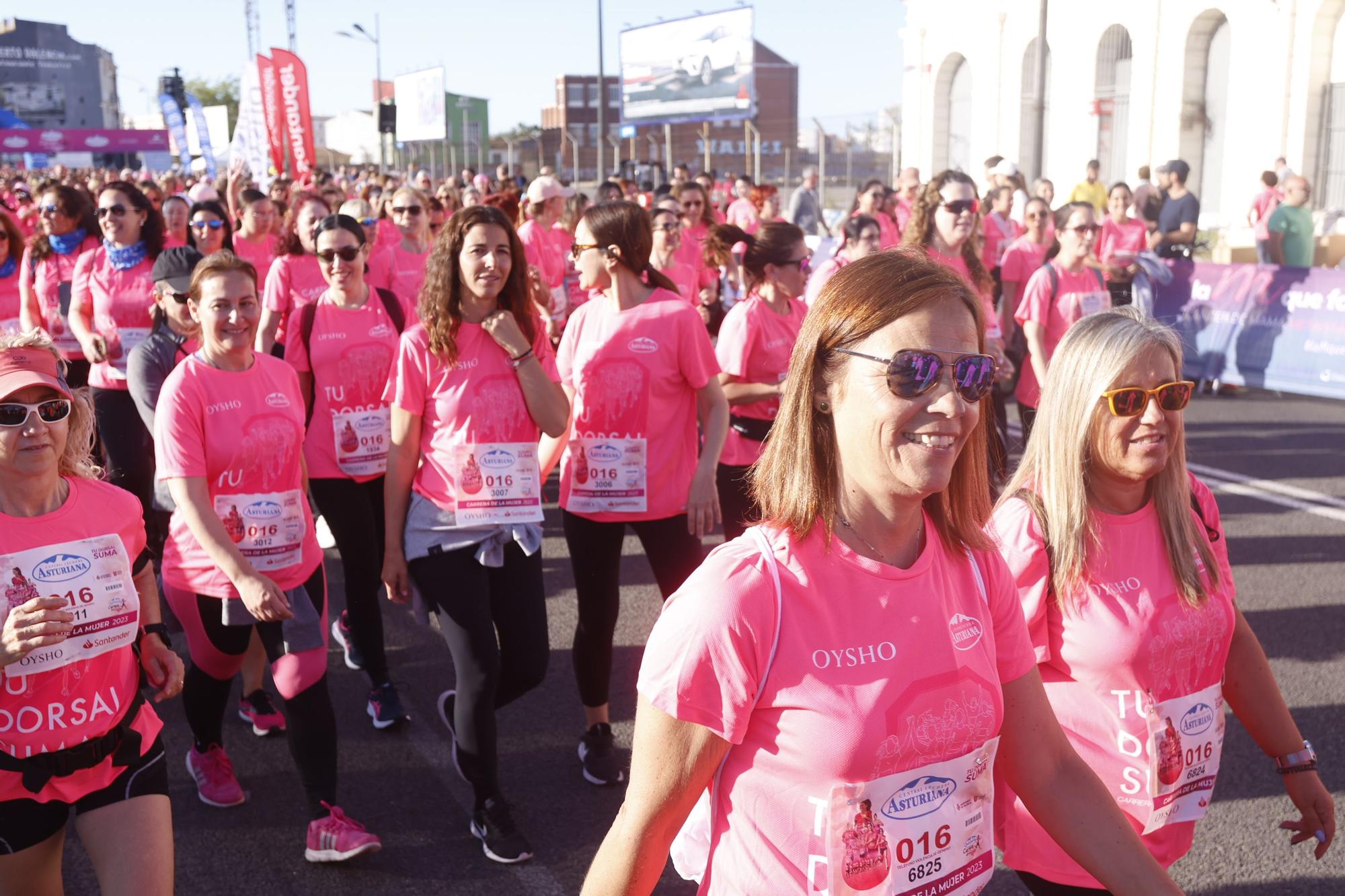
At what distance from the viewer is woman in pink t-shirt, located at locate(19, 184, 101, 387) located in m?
7.43

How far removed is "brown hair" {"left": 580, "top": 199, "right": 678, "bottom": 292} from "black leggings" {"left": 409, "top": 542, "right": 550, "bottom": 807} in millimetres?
1123

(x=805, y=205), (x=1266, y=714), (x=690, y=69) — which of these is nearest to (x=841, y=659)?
(x=1266, y=714)

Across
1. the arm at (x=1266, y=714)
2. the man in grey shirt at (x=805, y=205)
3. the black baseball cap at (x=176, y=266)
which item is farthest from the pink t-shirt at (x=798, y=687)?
the man in grey shirt at (x=805, y=205)

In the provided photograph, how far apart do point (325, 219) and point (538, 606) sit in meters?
2.17

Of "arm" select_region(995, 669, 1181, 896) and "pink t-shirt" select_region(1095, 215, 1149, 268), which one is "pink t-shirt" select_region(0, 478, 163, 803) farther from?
"pink t-shirt" select_region(1095, 215, 1149, 268)

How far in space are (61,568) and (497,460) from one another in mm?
Answer: 1446

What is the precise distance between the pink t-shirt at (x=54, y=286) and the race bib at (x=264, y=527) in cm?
421

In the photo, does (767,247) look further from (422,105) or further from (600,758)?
(422,105)

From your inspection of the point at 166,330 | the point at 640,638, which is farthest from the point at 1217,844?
the point at 166,330

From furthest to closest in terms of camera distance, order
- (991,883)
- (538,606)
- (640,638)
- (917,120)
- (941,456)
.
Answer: (917,120), (640,638), (538,606), (991,883), (941,456)

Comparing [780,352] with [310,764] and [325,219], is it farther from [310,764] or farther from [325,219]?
[310,764]

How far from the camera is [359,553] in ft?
16.2

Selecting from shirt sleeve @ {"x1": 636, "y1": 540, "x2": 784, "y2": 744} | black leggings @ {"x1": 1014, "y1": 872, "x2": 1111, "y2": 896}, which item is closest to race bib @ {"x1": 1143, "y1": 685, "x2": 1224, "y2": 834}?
black leggings @ {"x1": 1014, "y1": 872, "x2": 1111, "y2": 896}

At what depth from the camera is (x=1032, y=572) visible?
2.47 m
